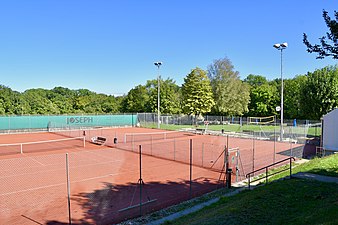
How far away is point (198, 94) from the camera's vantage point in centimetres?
5759

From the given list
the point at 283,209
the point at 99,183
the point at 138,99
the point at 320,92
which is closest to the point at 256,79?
the point at 138,99

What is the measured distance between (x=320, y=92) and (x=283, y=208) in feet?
107

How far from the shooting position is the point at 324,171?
1512cm

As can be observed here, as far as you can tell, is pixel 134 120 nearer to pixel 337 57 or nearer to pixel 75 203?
pixel 75 203

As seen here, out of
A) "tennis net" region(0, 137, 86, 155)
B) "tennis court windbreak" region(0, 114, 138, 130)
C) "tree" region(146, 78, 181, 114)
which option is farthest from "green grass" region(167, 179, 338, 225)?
"tree" region(146, 78, 181, 114)

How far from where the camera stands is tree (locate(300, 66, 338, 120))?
35.5 m

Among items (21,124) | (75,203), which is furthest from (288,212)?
(21,124)

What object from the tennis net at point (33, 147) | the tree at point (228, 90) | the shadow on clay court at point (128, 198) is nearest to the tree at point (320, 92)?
the tree at point (228, 90)

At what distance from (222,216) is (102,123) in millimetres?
46509

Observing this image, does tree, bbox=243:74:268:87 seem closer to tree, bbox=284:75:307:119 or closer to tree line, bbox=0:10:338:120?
tree line, bbox=0:10:338:120

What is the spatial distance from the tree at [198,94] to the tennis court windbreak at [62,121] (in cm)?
1202

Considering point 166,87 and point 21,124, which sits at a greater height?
point 166,87

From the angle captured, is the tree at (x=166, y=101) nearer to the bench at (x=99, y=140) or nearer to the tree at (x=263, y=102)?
the tree at (x=263, y=102)

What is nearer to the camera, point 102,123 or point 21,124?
point 21,124
